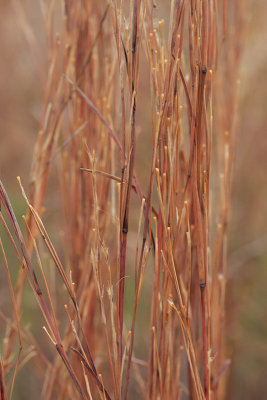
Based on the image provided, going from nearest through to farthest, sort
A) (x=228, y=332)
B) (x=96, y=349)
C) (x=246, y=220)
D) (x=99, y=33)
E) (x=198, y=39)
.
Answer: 1. (x=198, y=39)
2. (x=99, y=33)
3. (x=96, y=349)
4. (x=228, y=332)
5. (x=246, y=220)

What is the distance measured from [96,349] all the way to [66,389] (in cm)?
10

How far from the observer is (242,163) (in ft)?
6.82

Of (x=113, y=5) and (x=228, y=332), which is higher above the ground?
(x=113, y=5)

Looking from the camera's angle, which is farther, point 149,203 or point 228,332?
point 228,332

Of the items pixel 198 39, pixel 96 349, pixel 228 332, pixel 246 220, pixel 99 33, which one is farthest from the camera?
pixel 246 220

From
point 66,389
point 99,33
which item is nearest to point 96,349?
point 66,389

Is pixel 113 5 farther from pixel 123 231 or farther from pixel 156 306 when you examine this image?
pixel 156 306

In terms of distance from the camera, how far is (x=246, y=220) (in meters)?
2.07

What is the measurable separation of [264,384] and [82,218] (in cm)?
116

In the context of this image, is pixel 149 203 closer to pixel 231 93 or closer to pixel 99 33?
pixel 99 33

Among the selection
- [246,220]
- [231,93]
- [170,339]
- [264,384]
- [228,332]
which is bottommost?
[264,384]

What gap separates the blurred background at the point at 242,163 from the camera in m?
1.72

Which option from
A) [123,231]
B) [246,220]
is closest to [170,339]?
[123,231]

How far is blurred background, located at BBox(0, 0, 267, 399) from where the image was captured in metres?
1.72
